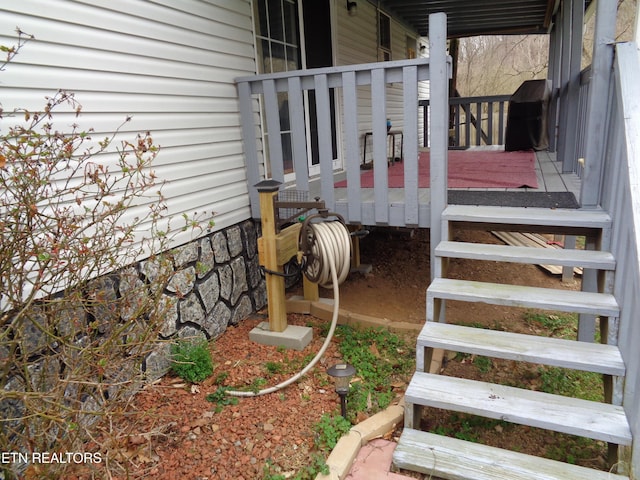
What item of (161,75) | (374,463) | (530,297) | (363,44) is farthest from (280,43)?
(374,463)

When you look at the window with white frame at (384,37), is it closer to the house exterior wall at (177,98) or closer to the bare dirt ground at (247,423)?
the house exterior wall at (177,98)

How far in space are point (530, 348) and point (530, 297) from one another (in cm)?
31

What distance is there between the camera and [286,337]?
328 cm

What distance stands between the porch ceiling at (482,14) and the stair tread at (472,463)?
6.76m

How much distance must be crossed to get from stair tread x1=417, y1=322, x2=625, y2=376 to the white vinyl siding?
1.81m

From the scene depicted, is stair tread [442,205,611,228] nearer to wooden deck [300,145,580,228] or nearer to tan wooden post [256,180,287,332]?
wooden deck [300,145,580,228]

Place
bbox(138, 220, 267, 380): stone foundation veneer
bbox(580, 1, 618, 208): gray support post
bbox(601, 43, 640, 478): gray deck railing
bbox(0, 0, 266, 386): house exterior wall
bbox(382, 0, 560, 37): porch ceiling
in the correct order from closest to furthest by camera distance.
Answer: bbox(601, 43, 640, 478): gray deck railing < bbox(0, 0, 266, 386): house exterior wall < bbox(580, 1, 618, 208): gray support post < bbox(138, 220, 267, 380): stone foundation veneer < bbox(382, 0, 560, 37): porch ceiling

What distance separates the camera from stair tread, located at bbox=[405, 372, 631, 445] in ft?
6.57

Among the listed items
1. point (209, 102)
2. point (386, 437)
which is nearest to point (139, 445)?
point (386, 437)

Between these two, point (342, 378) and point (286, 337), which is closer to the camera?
point (342, 378)

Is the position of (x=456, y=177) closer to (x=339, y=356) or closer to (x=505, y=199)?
(x=505, y=199)

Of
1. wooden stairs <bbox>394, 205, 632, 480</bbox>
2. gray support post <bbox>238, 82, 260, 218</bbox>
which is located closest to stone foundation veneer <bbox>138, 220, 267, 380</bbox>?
gray support post <bbox>238, 82, 260, 218</bbox>

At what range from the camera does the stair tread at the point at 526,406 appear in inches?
78.9

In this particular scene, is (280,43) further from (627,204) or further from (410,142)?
(627,204)
